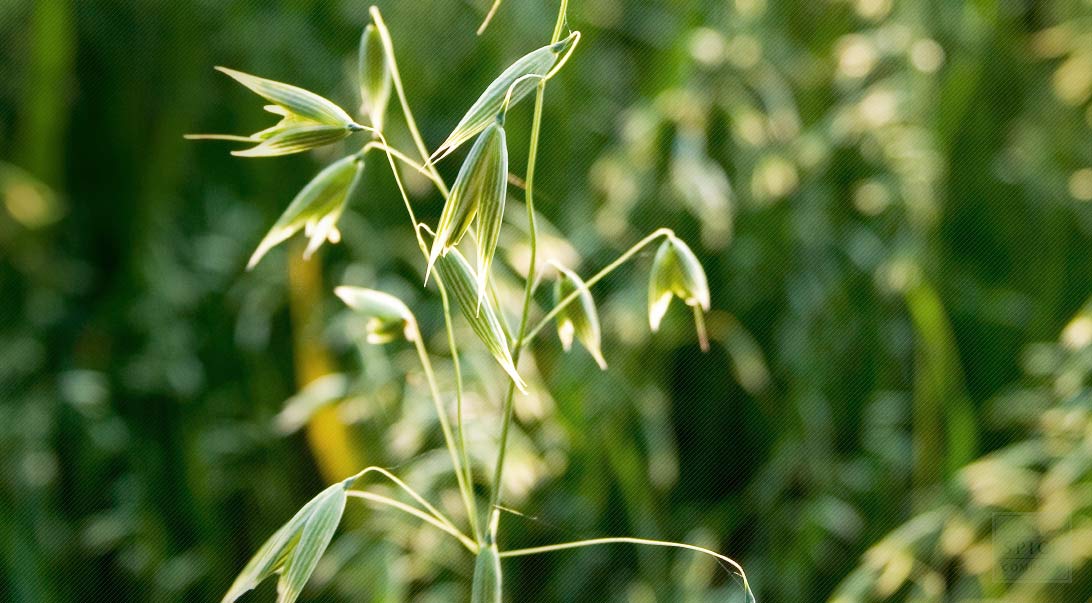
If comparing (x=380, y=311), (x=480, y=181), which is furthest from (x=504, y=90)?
(x=380, y=311)

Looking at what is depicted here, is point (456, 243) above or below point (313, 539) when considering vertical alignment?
above

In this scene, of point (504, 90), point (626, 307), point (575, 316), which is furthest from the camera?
point (626, 307)

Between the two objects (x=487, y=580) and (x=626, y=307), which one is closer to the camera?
(x=487, y=580)

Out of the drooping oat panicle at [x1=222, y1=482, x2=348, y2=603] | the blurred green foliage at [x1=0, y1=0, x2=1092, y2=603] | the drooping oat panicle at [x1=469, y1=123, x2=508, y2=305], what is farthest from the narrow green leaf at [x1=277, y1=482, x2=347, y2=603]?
the blurred green foliage at [x1=0, y1=0, x2=1092, y2=603]

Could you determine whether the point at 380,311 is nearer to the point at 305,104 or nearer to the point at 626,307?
the point at 305,104

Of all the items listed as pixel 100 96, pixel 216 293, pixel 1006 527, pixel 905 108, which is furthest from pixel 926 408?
pixel 100 96

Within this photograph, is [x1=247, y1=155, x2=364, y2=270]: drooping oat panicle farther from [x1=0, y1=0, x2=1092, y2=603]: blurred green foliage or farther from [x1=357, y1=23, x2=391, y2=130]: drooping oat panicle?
[x1=0, y1=0, x2=1092, y2=603]: blurred green foliage

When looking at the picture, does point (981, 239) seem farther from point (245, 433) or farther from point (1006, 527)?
point (245, 433)
